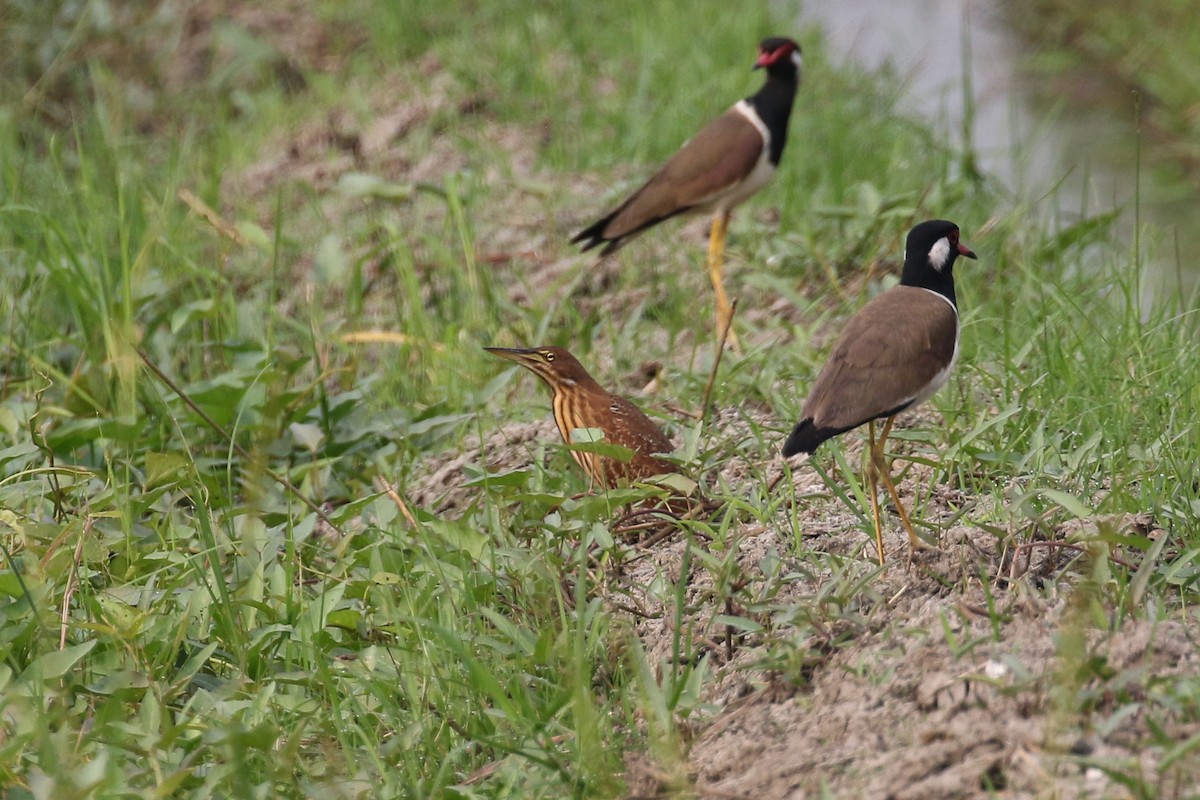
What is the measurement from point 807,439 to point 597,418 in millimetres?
870

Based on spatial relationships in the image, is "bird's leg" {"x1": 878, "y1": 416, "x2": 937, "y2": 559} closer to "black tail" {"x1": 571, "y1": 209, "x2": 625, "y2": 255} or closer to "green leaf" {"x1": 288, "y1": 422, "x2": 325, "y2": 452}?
"green leaf" {"x1": 288, "y1": 422, "x2": 325, "y2": 452}

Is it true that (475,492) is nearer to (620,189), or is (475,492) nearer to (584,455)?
(584,455)

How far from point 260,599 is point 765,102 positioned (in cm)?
318

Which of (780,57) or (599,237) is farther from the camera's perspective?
(780,57)

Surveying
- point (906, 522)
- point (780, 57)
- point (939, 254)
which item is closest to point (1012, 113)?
point (780, 57)

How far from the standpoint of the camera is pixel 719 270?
5.57 m

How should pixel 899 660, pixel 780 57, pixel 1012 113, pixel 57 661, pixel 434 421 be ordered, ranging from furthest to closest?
pixel 1012 113 → pixel 780 57 → pixel 434 421 → pixel 57 661 → pixel 899 660

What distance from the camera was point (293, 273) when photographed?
21.2 ft

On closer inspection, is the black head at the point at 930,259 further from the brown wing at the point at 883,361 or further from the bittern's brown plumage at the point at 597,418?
the bittern's brown plumage at the point at 597,418

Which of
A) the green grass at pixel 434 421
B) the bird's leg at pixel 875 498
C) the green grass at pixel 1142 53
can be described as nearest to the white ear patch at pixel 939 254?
the green grass at pixel 434 421

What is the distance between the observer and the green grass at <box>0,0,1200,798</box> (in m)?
3.10

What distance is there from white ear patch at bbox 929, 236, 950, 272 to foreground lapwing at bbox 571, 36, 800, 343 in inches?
60.2

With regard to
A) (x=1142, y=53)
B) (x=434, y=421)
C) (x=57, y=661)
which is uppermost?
(x=57, y=661)

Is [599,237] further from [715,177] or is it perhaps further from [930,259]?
[930,259]
